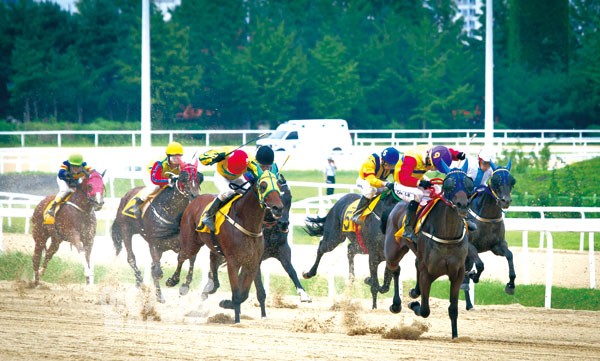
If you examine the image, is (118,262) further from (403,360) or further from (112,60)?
(112,60)

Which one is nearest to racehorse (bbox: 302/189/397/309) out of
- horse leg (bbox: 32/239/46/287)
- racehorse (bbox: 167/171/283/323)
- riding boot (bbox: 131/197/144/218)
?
racehorse (bbox: 167/171/283/323)

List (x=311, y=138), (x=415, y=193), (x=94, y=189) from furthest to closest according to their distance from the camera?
(x=311, y=138)
(x=94, y=189)
(x=415, y=193)

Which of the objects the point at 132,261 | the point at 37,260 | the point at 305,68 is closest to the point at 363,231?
the point at 132,261

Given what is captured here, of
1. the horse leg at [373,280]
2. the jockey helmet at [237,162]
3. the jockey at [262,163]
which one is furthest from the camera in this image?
the horse leg at [373,280]

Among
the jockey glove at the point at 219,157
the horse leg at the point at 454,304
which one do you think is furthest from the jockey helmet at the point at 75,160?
the horse leg at the point at 454,304

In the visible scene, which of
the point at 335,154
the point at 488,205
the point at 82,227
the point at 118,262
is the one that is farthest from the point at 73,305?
the point at 335,154

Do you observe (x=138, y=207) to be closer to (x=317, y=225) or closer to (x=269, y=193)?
(x=317, y=225)

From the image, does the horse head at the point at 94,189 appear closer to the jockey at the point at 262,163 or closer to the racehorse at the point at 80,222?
the racehorse at the point at 80,222

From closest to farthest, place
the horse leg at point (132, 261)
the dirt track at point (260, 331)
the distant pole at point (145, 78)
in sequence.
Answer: the dirt track at point (260, 331) < the horse leg at point (132, 261) < the distant pole at point (145, 78)

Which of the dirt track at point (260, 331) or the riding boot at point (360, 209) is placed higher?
the riding boot at point (360, 209)

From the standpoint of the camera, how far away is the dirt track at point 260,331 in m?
7.94

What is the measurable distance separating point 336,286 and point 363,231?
5.34ft

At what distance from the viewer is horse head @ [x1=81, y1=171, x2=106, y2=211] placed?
13180 mm

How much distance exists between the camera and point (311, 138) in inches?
1158
